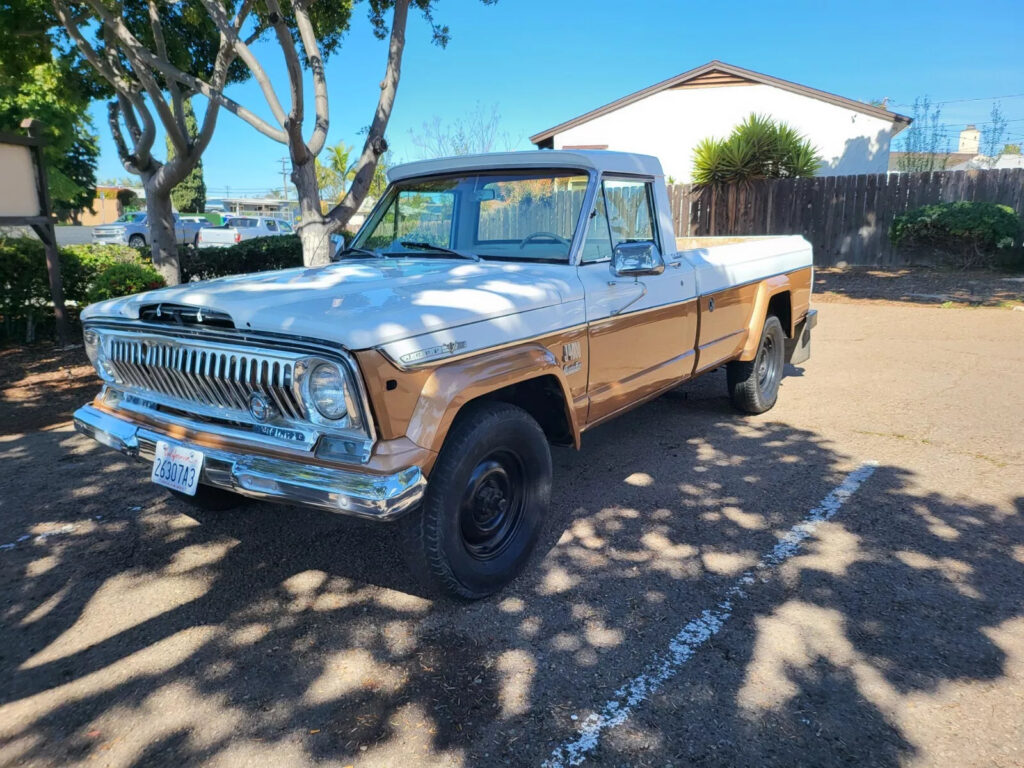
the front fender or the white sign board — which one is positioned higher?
the white sign board

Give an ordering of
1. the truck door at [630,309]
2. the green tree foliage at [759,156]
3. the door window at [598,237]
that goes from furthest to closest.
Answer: the green tree foliage at [759,156] → the door window at [598,237] → the truck door at [630,309]

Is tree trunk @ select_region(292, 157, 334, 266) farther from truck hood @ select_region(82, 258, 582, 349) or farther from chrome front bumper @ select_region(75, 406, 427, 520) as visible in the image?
chrome front bumper @ select_region(75, 406, 427, 520)

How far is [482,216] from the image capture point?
4277 mm

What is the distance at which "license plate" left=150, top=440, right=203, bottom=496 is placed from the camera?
2922mm

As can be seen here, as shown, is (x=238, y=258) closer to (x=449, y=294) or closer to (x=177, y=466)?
(x=177, y=466)

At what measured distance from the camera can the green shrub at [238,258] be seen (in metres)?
11.5

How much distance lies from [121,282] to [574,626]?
298 inches

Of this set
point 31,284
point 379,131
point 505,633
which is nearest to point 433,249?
point 505,633

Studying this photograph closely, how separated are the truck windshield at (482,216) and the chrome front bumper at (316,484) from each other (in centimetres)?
178

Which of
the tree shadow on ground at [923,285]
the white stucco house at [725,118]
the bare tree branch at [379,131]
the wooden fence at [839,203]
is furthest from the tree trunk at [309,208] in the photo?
the white stucco house at [725,118]

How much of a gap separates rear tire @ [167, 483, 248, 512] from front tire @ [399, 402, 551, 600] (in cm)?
163

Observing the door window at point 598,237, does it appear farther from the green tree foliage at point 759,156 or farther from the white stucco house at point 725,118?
the white stucco house at point 725,118

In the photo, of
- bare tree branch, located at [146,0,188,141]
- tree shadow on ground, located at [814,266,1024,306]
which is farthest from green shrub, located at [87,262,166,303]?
tree shadow on ground, located at [814,266,1024,306]

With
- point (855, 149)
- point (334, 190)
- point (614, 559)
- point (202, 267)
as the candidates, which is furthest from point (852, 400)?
point (334, 190)
